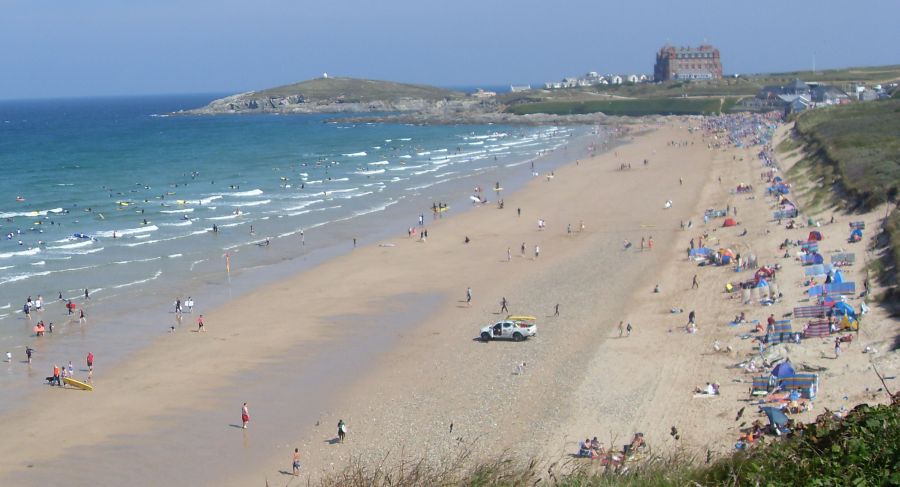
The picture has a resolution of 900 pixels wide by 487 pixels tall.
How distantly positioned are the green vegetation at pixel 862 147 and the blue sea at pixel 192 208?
1849 cm

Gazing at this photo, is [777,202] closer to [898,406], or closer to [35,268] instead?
[35,268]

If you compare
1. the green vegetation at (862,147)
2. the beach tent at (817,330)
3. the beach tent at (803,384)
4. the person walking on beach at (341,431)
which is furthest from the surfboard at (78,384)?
the green vegetation at (862,147)

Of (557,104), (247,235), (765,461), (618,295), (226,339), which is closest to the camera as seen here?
(765,461)

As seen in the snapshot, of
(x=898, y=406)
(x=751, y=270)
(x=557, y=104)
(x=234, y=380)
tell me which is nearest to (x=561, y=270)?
(x=751, y=270)

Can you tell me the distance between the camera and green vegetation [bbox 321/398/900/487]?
7363mm

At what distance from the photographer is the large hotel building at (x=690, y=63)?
17350 cm

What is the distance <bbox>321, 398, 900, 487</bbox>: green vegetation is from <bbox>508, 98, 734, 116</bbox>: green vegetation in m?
115

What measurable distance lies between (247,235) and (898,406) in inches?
1433

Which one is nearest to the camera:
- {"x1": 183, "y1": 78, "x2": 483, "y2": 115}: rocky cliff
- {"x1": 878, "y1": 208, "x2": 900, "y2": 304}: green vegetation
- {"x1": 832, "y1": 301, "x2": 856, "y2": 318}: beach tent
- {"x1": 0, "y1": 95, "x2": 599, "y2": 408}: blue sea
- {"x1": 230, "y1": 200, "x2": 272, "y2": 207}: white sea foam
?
{"x1": 832, "y1": 301, "x2": 856, "y2": 318}: beach tent

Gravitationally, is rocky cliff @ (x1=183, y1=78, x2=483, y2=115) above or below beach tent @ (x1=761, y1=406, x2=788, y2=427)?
above

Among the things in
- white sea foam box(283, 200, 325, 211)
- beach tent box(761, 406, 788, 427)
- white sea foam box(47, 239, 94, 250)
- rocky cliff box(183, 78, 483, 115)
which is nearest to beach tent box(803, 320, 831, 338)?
beach tent box(761, 406, 788, 427)

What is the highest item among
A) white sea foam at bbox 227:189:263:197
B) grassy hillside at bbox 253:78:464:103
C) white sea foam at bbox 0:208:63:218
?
grassy hillside at bbox 253:78:464:103

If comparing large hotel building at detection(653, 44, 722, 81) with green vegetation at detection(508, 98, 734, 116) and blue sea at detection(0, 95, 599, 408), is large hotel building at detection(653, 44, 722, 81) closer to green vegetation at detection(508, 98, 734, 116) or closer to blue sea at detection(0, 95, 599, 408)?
green vegetation at detection(508, 98, 734, 116)

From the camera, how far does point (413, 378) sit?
22.2 metres
